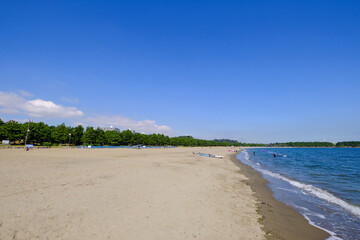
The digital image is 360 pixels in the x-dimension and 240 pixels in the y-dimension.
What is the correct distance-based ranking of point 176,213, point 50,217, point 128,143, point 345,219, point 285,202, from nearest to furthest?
point 50,217 → point 176,213 → point 345,219 → point 285,202 → point 128,143

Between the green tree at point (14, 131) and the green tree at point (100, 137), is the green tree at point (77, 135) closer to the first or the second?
the green tree at point (100, 137)

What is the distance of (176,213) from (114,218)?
2.79 meters

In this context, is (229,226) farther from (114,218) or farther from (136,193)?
(136,193)

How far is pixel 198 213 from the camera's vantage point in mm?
8859

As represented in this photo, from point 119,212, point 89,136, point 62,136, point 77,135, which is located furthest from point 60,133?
point 119,212

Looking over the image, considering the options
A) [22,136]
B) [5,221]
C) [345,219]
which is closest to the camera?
[5,221]

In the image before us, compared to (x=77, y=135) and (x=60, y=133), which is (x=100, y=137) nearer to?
(x=77, y=135)

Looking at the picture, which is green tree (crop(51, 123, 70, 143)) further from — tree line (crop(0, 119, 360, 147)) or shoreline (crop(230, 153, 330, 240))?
shoreline (crop(230, 153, 330, 240))

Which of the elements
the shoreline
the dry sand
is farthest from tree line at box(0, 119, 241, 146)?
the shoreline

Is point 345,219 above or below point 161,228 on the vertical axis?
below

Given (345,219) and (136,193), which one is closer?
(345,219)

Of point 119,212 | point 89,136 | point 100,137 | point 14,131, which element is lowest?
point 119,212

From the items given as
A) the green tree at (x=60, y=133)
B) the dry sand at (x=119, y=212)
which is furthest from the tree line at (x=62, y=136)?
the dry sand at (x=119, y=212)

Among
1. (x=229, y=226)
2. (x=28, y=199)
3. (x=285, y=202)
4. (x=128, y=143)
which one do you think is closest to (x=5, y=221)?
(x=28, y=199)
